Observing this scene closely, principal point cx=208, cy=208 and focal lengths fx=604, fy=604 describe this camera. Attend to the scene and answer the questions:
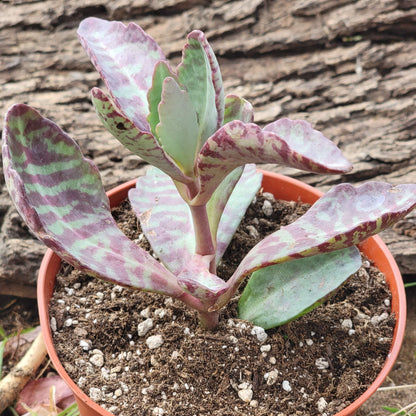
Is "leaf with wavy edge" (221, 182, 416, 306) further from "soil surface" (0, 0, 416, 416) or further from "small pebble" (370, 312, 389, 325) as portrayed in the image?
"soil surface" (0, 0, 416, 416)

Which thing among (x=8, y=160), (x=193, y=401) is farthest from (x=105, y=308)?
(x=8, y=160)

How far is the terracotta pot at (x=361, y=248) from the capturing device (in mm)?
882

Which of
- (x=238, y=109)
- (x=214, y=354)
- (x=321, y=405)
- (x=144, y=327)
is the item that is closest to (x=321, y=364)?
(x=321, y=405)

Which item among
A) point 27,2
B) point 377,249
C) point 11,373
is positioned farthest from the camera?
point 27,2

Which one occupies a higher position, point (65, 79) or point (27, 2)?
point (27, 2)

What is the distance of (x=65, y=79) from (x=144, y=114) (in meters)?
0.87

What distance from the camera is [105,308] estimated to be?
1032 mm

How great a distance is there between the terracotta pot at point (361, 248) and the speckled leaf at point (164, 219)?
13 cm

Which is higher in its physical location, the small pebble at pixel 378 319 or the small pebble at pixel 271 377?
the small pebble at pixel 271 377

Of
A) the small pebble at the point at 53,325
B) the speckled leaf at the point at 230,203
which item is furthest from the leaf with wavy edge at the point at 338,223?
the small pebble at the point at 53,325

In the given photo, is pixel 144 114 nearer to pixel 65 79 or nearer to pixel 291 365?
pixel 291 365

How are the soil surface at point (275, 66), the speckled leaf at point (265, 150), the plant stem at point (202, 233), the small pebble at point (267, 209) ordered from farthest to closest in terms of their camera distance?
the soil surface at point (275, 66), the small pebble at point (267, 209), the plant stem at point (202, 233), the speckled leaf at point (265, 150)

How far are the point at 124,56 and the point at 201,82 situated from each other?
0.16 m

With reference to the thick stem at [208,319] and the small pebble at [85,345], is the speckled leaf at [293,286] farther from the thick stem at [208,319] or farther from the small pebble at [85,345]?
the small pebble at [85,345]
